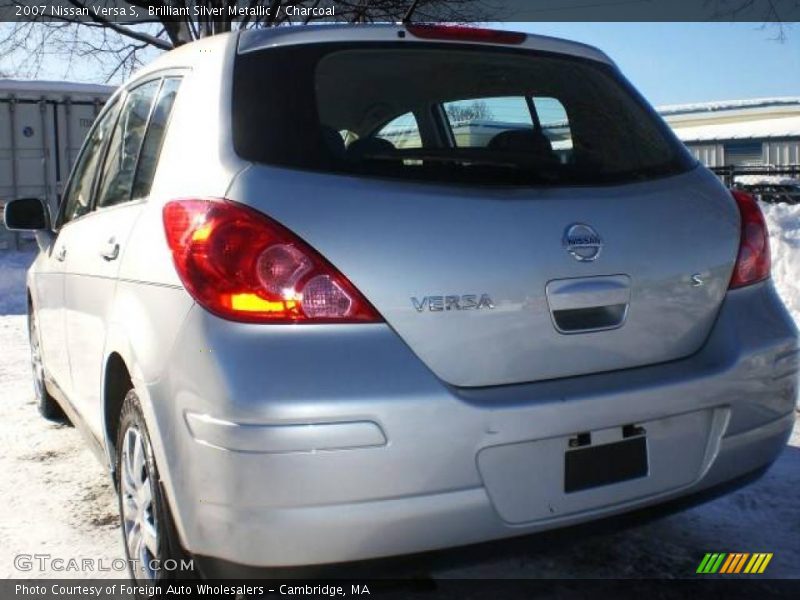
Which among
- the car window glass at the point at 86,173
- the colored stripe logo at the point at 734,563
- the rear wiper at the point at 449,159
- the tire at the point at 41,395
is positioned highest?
the rear wiper at the point at 449,159

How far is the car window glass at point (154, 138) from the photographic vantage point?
281 cm

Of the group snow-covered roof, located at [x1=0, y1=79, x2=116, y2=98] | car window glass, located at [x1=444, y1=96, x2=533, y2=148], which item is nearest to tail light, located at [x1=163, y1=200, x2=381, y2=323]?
car window glass, located at [x1=444, y1=96, x2=533, y2=148]

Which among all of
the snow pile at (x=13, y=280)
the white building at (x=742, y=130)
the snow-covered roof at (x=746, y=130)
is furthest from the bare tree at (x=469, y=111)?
the snow-covered roof at (x=746, y=130)

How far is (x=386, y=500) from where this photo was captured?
205 centimetres

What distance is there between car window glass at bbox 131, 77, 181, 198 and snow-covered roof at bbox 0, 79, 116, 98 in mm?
13802

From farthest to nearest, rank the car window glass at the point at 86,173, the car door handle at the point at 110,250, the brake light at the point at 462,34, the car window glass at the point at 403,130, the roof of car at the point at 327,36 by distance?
the car window glass at the point at 86,173, the car window glass at the point at 403,130, the car door handle at the point at 110,250, the brake light at the point at 462,34, the roof of car at the point at 327,36

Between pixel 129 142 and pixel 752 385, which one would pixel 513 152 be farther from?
pixel 129 142

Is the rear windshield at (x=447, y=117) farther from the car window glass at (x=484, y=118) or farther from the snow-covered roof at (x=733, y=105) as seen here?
the snow-covered roof at (x=733, y=105)

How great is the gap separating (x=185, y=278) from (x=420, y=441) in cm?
71

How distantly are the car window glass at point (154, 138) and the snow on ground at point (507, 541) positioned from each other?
4.40 ft

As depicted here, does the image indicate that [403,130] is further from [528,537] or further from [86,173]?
[86,173]

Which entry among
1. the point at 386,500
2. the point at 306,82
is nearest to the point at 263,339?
the point at 386,500

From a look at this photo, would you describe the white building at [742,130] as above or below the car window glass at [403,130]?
below

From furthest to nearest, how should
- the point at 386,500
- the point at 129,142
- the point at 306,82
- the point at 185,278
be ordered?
the point at 129,142
the point at 306,82
the point at 185,278
the point at 386,500
